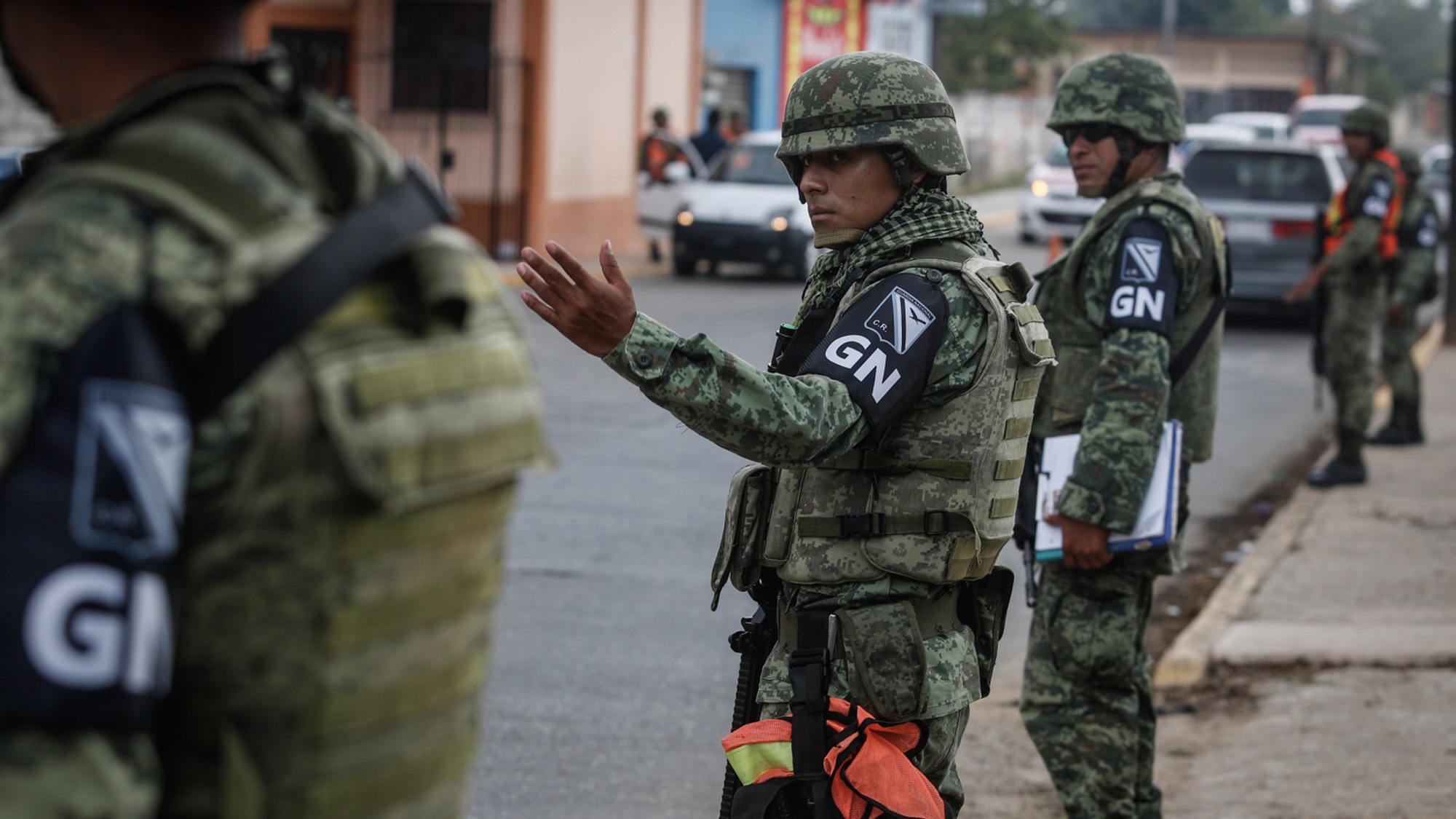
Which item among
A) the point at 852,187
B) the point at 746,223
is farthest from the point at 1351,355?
the point at 746,223

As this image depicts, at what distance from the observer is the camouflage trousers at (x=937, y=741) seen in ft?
9.61

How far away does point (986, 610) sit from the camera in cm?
314

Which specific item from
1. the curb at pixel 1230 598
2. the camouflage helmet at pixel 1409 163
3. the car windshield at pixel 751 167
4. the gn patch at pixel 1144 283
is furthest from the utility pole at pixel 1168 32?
the gn patch at pixel 1144 283

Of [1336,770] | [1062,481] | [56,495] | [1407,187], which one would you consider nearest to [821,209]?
[1062,481]

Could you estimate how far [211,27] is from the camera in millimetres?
1531

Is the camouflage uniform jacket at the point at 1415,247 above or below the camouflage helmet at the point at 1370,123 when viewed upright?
below

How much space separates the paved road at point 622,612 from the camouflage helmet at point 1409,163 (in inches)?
71.1

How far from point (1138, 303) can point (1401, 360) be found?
258 inches

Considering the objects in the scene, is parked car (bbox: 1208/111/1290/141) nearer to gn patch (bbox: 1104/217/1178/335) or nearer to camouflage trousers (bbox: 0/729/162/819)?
gn patch (bbox: 1104/217/1178/335)

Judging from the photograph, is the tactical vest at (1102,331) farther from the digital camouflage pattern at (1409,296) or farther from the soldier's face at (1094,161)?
the digital camouflage pattern at (1409,296)

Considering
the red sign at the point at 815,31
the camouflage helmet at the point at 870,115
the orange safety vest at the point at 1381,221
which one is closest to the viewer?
the camouflage helmet at the point at 870,115

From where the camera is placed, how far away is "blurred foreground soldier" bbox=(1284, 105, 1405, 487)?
29.0ft

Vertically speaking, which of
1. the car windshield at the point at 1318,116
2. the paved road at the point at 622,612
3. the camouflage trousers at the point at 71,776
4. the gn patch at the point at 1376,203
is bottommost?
the paved road at the point at 622,612

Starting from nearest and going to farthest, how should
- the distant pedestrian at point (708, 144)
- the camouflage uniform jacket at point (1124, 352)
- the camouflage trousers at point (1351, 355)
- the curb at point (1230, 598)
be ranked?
the camouflage uniform jacket at point (1124, 352), the curb at point (1230, 598), the camouflage trousers at point (1351, 355), the distant pedestrian at point (708, 144)
